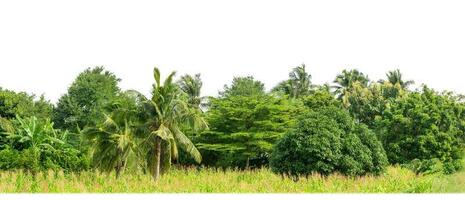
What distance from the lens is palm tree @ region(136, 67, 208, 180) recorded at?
16000 millimetres

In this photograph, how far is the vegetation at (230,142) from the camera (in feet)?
47.0

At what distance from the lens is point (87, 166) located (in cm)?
2162

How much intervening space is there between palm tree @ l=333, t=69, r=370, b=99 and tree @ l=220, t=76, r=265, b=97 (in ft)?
22.7

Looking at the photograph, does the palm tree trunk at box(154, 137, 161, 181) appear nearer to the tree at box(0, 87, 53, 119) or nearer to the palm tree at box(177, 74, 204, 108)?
the tree at box(0, 87, 53, 119)

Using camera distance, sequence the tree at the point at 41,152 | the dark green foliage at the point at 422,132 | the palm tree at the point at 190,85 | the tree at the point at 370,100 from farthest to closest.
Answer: the palm tree at the point at 190,85
the tree at the point at 370,100
the dark green foliage at the point at 422,132
the tree at the point at 41,152

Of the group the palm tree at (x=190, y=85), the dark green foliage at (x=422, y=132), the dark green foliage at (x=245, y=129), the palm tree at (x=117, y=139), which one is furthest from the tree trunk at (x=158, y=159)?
the palm tree at (x=190, y=85)

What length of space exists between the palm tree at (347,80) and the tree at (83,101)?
16905 mm

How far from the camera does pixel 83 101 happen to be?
35812 mm

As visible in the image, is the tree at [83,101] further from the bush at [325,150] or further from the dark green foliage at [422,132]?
the bush at [325,150]

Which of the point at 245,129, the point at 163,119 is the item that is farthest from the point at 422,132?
the point at 163,119

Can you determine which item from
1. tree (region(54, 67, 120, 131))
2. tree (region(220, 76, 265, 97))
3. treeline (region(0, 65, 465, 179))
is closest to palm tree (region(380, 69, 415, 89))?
treeline (region(0, 65, 465, 179))

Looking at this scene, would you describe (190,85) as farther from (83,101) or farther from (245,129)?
(245,129)
